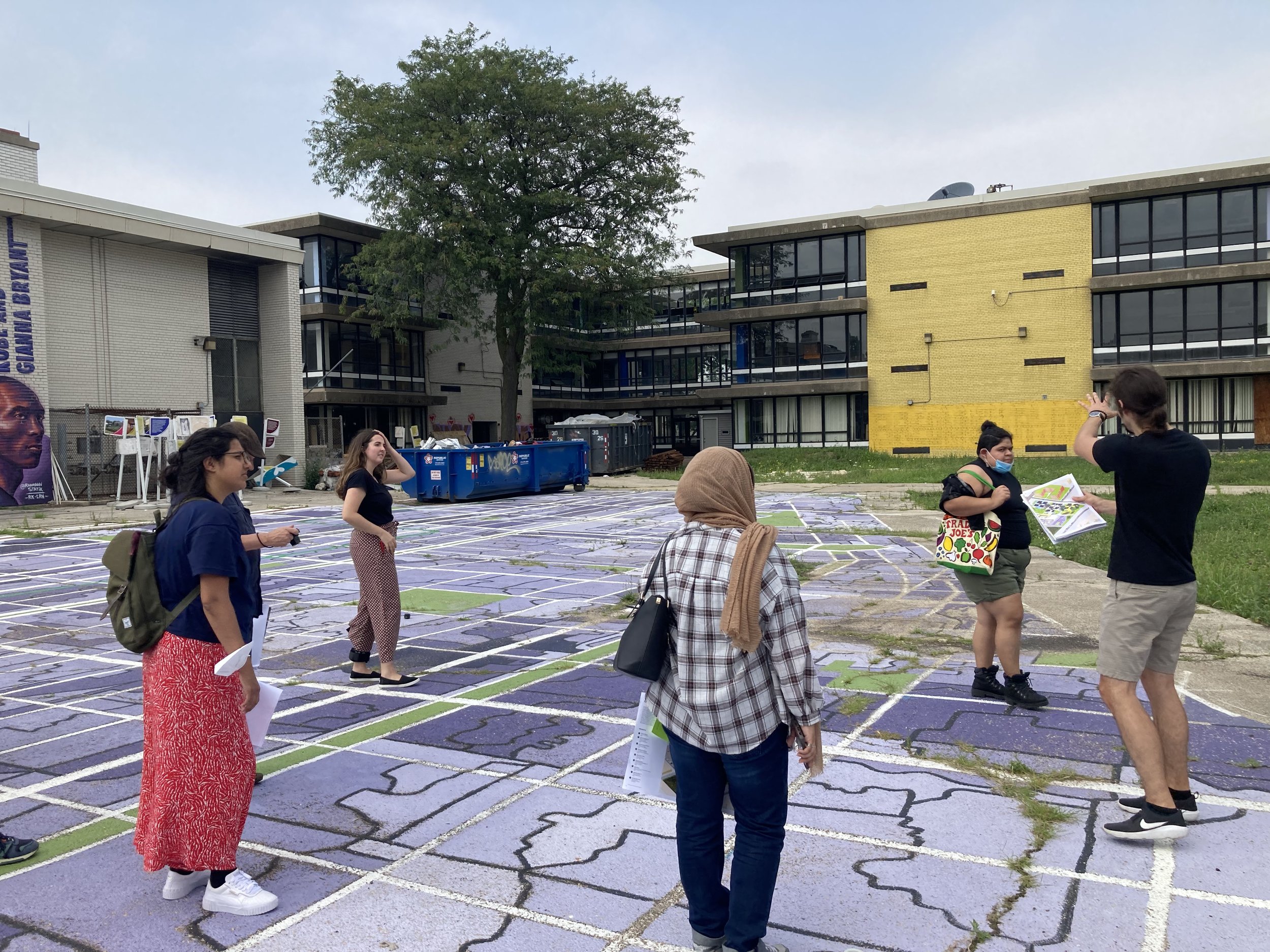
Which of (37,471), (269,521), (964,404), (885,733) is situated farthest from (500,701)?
(964,404)

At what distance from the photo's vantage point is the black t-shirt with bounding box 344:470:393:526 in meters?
6.57

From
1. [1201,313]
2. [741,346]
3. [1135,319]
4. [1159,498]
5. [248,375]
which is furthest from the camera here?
[741,346]

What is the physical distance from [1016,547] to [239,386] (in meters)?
27.5

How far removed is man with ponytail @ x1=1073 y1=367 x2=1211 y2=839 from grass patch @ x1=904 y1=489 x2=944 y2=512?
15350 millimetres

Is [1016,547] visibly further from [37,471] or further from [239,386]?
[239,386]

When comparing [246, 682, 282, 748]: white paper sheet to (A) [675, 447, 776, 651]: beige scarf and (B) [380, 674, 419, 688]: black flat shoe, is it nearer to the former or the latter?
(A) [675, 447, 776, 651]: beige scarf

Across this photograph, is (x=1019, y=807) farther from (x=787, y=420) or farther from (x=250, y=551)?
(x=787, y=420)

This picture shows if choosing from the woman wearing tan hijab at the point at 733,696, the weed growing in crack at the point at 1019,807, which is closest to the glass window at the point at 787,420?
the weed growing in crack at the point at 1019,807

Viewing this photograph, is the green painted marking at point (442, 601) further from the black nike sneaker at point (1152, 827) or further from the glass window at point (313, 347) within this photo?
the glass window at point (313, 347)

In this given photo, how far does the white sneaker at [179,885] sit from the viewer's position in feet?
12.0

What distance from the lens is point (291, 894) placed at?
12.1 ft

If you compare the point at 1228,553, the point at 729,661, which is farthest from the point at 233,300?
the point at 729,661

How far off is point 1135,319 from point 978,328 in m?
5.14

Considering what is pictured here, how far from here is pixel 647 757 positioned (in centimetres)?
326
